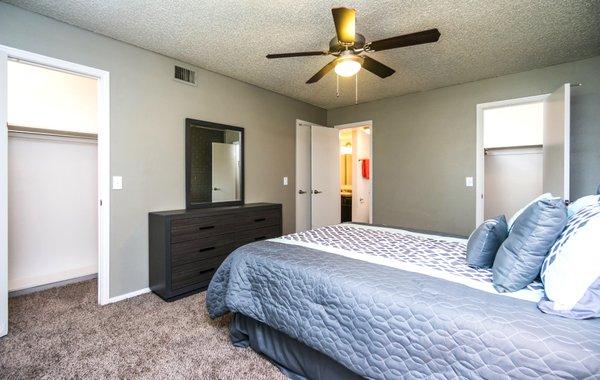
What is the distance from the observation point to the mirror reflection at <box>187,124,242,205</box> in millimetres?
3146

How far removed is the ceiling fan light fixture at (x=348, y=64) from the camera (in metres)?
2.07

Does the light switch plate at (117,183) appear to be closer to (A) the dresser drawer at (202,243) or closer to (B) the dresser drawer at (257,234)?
(A) the dresser drawer at (202,243)

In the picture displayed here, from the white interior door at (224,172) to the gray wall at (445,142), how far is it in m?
2.27

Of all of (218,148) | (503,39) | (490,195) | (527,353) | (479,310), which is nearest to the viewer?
(527,353)

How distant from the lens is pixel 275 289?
5.14 ft

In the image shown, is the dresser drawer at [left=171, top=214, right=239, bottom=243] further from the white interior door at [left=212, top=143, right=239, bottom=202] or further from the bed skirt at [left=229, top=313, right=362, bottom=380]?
the bed skirt at [left=229, top=313, right=362, bottom=380]

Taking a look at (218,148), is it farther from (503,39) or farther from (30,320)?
(503,39)

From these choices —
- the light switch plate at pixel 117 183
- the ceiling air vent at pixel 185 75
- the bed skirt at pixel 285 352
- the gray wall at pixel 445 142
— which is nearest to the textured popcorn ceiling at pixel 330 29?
the ceiling air vent at pixel 185 75

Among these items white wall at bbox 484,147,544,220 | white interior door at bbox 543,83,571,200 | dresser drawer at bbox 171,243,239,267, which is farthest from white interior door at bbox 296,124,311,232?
white interior door at bbox 543,83,571,200

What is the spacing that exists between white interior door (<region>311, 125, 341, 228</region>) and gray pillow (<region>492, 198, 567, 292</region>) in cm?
345

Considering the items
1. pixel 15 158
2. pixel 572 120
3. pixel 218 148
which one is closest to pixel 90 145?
pixel 15 158

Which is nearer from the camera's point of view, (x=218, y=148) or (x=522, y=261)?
(x=522, y=261)

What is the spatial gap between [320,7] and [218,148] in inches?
77.5

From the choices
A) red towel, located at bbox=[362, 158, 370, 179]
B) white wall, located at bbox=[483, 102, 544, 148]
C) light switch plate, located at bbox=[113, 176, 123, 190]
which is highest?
white wall, located at bbox=[483, 102, 544, 148]
